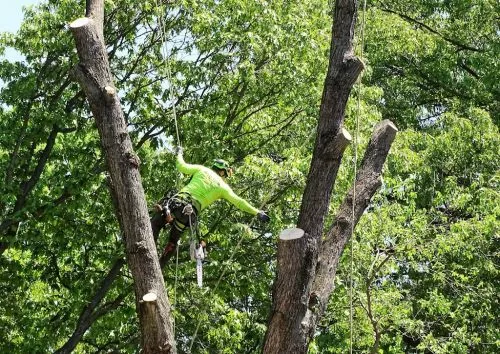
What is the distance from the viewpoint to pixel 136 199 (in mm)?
4852

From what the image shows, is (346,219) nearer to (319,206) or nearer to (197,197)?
(319,206)

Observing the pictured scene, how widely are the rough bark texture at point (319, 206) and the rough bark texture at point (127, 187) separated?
0.62 meters

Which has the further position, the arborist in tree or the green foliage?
the green foliage

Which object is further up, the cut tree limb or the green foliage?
the green foliage

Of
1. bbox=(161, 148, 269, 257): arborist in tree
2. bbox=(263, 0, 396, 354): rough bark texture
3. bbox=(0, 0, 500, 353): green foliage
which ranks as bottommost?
bbox=(263, 0, 396, 354): rough bark texture

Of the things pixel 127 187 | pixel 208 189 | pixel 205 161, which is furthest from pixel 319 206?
pixel 205 161

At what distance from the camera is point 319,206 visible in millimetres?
4824

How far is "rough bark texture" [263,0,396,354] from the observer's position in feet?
15.1

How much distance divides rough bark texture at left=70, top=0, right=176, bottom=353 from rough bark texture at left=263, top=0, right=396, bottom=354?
24.6 inches

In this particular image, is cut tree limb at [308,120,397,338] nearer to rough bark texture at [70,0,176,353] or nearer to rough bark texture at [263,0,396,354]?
rough bark texture at [263,0,396,354]

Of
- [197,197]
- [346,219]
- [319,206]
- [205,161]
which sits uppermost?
[205,161]

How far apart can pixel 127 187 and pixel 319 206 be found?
1.13m

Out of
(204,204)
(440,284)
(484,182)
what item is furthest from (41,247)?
(484,182)

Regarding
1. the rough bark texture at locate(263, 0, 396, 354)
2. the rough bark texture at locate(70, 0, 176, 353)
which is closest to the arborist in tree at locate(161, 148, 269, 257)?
the rough bark texture at locate(263, 0, 396, 354)
